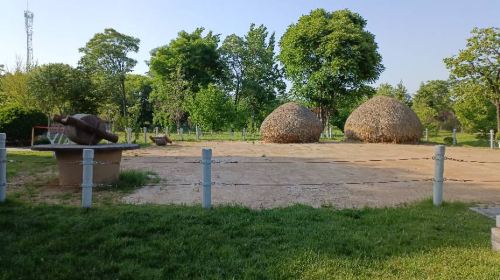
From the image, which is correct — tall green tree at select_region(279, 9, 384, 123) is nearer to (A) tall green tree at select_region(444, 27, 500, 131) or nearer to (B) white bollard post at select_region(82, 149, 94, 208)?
(A) tall green tree at select_region(444, 27, 500, 131)

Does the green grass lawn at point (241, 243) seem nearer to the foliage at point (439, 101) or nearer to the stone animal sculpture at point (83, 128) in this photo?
the stone animal sculpture at point (83, 128)

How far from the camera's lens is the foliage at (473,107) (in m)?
26.9

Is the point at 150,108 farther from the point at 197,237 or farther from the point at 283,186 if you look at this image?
the point at 197,237

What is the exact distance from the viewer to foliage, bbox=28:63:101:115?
31.8 m

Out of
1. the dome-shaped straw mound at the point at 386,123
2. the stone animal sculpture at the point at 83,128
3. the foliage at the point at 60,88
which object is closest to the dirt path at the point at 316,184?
the stone animal sculpture at the point at 83,128

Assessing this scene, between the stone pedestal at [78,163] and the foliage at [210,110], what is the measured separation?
23.9m

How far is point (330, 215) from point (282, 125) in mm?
17083

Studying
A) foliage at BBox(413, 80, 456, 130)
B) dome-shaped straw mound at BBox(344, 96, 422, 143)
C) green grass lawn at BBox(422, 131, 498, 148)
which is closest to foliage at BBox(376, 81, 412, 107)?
foliage at BBox(413, 80, 456, 130)

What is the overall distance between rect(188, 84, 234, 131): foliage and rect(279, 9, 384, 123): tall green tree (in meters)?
6.15

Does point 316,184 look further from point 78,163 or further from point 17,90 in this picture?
point 17,90

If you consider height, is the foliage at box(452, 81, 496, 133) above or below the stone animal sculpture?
above

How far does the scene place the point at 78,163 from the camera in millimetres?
7621

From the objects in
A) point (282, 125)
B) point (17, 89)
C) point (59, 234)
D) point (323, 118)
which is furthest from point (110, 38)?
point (59, 234)

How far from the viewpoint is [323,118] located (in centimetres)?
3462
